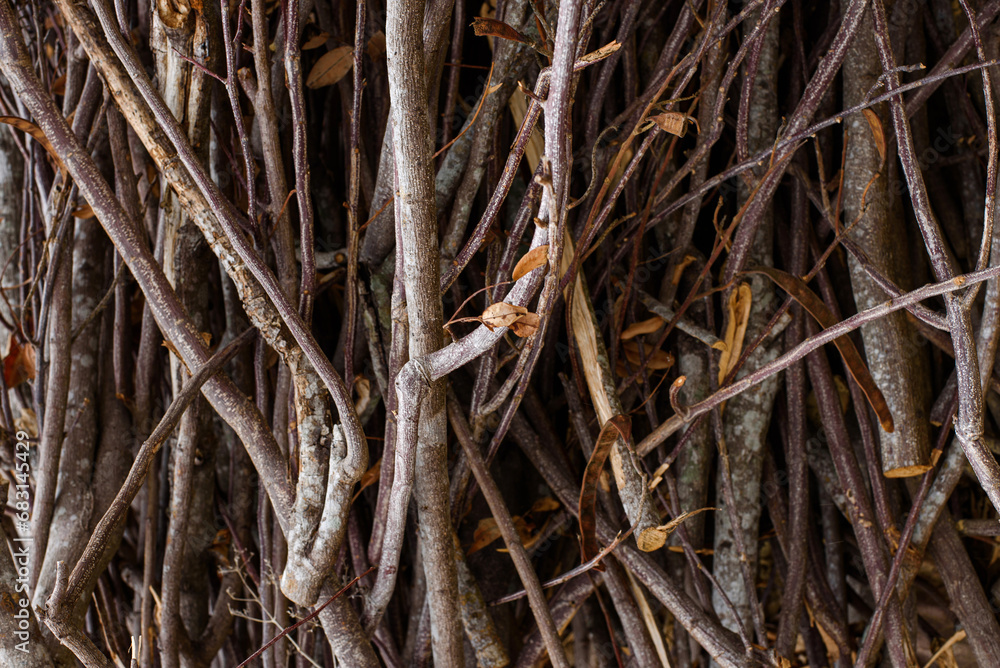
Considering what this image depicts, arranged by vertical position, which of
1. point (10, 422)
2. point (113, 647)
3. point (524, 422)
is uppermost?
point (10, 422)

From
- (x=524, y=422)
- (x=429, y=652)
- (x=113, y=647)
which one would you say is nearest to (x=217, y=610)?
(x=113, y=647)

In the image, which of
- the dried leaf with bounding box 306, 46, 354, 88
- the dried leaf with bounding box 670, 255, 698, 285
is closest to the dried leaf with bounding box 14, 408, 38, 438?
the dried leaf with bounding box 306, 46, 354, 88

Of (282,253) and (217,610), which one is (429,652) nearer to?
(217,610)

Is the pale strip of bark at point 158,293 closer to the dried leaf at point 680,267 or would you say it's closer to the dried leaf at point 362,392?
the dried leaf at point 362,392

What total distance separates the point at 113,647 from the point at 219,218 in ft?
2.05

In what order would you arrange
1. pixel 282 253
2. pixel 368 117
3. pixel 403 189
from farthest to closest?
1. pixel 368 117
2. pixel 282 253
3. pixel 403 189

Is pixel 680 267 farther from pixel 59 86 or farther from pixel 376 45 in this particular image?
pixel 59 86

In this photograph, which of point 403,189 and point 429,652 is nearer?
point 403,189

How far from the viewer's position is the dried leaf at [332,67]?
2.28 ft

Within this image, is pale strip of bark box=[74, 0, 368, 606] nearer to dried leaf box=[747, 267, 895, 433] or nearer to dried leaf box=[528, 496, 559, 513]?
dried leaf box=[528, 496, 559, 513]

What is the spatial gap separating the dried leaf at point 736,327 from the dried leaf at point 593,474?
0.18 m

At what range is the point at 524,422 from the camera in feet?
2.36

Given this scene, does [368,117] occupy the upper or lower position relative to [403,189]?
upper

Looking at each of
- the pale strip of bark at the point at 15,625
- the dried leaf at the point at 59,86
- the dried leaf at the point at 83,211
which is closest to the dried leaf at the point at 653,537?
the pale strip of bark at the point at 15,625
